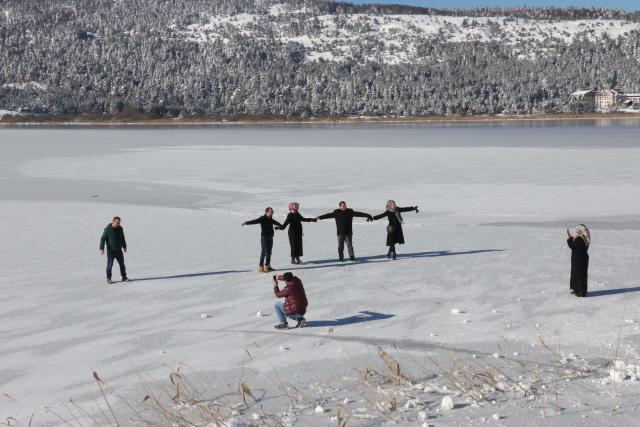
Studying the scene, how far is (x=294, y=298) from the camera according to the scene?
1031cm

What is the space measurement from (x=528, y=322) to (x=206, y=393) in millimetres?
5128

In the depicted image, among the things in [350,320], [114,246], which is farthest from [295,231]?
[350,320]

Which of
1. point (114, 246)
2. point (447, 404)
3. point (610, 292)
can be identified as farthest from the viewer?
point (114, 246)

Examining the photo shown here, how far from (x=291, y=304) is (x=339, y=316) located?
1107 mm

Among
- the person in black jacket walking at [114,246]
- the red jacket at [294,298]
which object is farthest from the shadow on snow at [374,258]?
the red jacket at [294,298]

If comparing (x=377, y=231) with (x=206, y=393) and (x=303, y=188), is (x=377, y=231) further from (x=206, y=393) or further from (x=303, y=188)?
(x=206, y=393)

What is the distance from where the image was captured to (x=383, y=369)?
855 centimetres

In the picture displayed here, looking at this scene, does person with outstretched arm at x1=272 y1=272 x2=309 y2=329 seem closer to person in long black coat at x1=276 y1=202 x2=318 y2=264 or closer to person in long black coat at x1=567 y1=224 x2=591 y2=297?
person in long black coat at x1=276 y1=202 x2=318 y2=264

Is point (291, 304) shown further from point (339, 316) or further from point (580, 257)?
point (580, 257)

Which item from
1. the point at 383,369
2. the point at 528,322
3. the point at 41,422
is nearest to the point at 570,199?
the point at 528,322

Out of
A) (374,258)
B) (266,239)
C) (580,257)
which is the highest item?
(580,257)

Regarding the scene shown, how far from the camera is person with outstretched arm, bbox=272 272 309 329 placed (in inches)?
403

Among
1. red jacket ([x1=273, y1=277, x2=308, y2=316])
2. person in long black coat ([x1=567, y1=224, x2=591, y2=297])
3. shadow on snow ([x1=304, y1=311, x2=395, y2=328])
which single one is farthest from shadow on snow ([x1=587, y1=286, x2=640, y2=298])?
red jacket ([x1=273, y1=277, x2=308, y2=316])

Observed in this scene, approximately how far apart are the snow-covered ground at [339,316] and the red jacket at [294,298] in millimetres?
358
